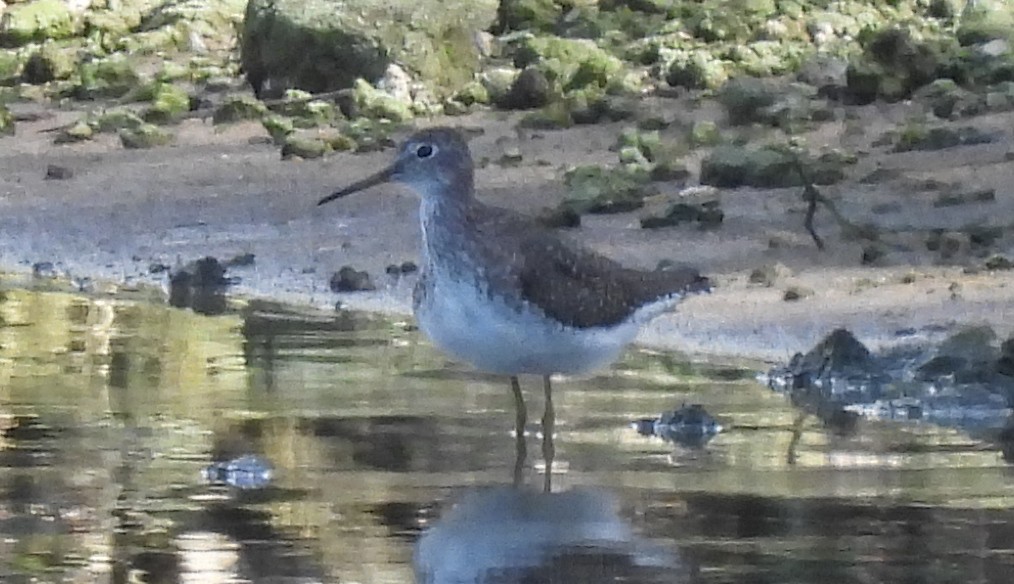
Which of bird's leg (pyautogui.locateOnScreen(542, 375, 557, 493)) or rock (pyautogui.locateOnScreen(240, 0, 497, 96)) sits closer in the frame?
bird's leg (pyautogui.locateOnScreen(542, 375, 557, 493))

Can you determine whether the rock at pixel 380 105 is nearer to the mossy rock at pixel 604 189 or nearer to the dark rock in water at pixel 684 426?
the mossy rock at pixel 604 189

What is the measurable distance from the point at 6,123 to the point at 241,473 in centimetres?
1046

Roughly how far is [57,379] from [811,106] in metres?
7.71

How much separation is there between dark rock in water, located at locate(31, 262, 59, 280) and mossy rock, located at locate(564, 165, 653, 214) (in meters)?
2.64

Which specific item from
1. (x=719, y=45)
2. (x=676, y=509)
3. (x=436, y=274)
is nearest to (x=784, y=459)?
(x=676, y=509)

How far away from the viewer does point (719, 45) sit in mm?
19016

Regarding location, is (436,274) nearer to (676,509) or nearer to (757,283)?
(676,509)

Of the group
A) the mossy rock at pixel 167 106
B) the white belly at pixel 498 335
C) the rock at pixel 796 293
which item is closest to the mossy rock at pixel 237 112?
the mossy rock at pixel 167 106

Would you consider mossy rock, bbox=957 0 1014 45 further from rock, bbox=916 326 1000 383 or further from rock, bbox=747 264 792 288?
rock, bbox=916 326 1000 383

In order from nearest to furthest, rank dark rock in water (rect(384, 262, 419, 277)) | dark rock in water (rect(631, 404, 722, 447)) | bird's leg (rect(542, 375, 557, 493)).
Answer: bird's leg (rect(542, 375, 557, 493)), dark rock in water (rect(631, 404, 722, 447)), dark rock in water (rect(384, 262, 419, 277))

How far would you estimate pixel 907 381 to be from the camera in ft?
29.9

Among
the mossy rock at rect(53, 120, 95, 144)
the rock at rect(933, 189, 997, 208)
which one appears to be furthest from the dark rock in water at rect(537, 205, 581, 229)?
the mossy rock at rect(53, 120, 95, 144)

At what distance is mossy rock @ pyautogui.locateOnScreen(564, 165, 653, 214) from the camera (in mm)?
13352

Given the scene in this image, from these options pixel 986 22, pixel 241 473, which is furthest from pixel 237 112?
A: pixel 241 473
